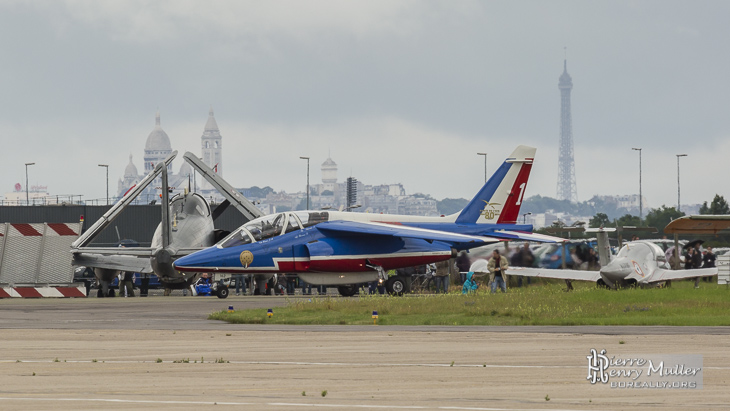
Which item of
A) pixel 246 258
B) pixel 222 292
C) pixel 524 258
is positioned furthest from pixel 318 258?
pixel 524 258

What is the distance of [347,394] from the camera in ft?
33.1

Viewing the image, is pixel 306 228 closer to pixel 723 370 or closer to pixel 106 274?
pixel 106 274

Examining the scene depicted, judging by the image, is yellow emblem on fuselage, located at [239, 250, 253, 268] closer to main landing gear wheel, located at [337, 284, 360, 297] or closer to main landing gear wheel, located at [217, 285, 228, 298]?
main landing gear wheel, located at [217, 285, 228, 298]

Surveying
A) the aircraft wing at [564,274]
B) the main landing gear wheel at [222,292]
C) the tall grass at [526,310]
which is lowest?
the main landing gear wheel at [222,292]

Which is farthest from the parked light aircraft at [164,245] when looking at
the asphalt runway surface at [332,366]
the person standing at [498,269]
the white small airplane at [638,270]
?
the asphalt runway surface at [332,366]

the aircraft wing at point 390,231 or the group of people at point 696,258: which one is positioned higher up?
the aircraft wing at point 390,231

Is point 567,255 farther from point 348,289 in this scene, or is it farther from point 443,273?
point 348,289

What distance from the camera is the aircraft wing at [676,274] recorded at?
3088cm

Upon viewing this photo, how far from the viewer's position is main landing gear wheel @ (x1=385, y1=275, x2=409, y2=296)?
120 ft

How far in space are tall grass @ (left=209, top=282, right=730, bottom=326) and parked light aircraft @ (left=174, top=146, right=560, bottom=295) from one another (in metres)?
8.32

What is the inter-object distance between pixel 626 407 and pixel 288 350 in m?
6.80

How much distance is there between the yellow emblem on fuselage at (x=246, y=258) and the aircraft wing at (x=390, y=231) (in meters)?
2.71

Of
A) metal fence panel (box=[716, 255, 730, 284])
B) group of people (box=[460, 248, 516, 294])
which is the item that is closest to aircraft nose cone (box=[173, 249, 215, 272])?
group of people (box=[460, 248, 516, 294])

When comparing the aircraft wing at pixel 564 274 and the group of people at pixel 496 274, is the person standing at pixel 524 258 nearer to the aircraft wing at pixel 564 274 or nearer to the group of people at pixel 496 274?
the group of people at pixel 496 274
